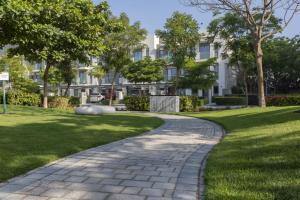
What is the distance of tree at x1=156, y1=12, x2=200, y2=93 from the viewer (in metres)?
31.9

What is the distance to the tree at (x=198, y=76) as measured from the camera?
1222 inches

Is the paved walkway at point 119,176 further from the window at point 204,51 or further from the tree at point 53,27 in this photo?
the window at point 204,51

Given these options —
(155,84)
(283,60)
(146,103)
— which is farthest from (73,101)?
(155,84)

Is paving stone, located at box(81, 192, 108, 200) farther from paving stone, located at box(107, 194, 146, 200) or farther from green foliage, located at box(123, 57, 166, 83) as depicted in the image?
green foliage, located at box(123, 57, 166, 83)

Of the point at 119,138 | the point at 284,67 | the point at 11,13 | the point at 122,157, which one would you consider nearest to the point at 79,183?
the point at 122,157

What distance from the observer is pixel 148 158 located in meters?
7.89

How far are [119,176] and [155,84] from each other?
5369cm

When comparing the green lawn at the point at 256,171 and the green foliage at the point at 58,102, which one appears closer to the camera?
the green lawn at the point at 256,171

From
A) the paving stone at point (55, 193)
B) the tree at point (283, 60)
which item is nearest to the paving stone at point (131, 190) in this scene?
the paving stone at point (55, 193)

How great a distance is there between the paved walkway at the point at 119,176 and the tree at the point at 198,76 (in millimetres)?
21702

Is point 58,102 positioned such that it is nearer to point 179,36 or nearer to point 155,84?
point 179,36

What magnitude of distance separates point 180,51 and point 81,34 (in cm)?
1593

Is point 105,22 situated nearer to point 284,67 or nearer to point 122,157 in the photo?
point 122,157

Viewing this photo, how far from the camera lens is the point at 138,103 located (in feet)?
98.6
